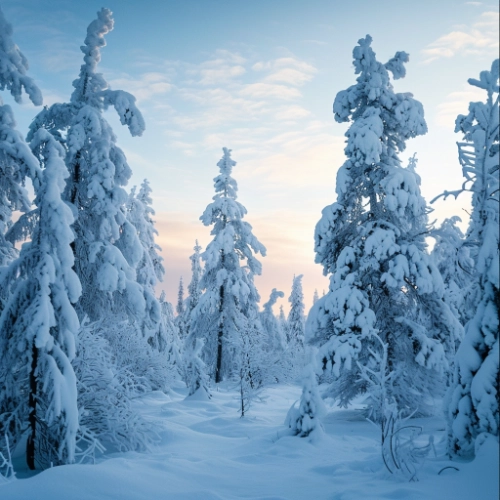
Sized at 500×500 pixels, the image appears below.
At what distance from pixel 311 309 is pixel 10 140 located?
9662mm

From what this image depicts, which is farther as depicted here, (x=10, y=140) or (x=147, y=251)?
(x=147, y=251)

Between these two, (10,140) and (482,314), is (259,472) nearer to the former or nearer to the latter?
(482,314)

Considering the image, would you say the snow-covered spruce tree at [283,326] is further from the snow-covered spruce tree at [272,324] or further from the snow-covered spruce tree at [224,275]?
the snow-covered spruce tree at [224,275]

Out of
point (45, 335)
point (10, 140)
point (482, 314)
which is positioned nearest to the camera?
point (482, 314)

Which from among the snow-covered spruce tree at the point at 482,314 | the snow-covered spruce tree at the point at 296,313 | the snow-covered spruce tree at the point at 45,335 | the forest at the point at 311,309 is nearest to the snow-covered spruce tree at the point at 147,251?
the forest at the point at 311,309

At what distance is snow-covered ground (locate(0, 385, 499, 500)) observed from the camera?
482cm

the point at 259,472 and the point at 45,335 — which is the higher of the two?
the point at 45,335

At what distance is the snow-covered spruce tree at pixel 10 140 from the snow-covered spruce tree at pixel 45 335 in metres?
2.57

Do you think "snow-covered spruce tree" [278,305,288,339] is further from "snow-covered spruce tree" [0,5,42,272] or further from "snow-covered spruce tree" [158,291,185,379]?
"snow-covered spruce tree" [0,5,42,272]

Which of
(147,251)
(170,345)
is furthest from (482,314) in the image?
(170,345)

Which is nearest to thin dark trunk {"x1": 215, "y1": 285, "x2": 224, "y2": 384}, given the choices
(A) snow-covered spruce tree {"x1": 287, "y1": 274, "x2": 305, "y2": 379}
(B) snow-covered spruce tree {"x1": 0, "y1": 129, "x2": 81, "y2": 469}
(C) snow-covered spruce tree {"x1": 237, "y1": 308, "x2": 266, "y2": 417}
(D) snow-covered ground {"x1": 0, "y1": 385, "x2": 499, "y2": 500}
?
(C) snow-covered spruce tree {"x1": 237, "y1": 308, "x2": 266, "y2": 417}

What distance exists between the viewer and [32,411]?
7.68 meters

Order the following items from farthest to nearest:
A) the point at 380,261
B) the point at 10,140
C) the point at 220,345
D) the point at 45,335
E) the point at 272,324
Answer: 1. the point at 272,324
2. the point at 220,345
3. the point at 380,261
4. the point at 10,140
5. the point at 45,335

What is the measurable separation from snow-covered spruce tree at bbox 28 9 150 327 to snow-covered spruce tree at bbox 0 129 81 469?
326 cm
